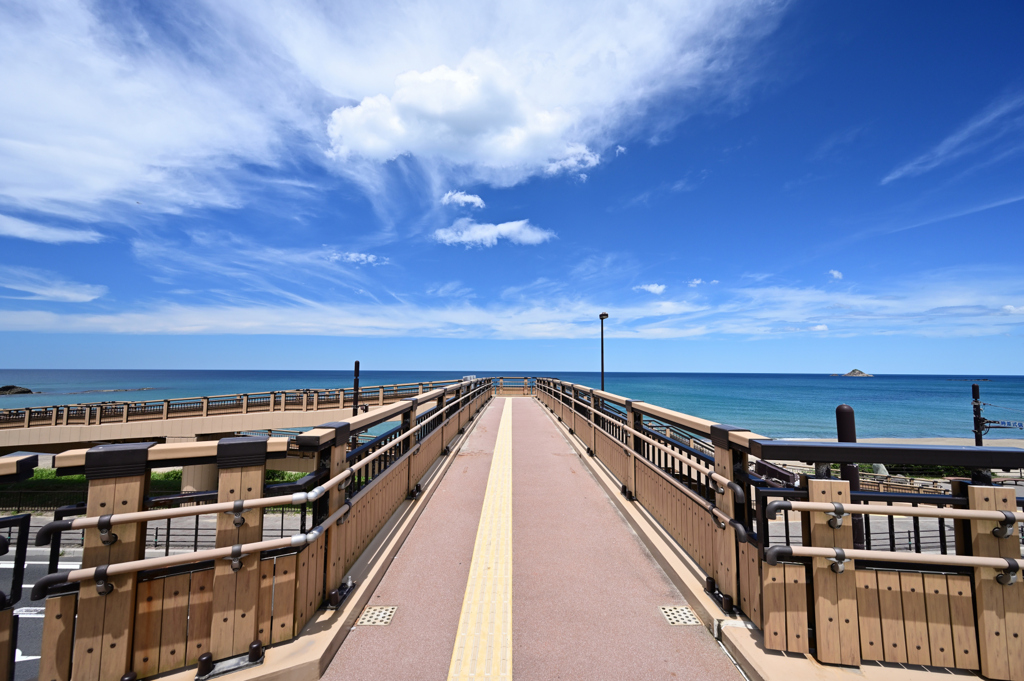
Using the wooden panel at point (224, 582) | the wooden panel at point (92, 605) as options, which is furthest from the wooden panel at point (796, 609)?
the wooden panel at point (92, 605)

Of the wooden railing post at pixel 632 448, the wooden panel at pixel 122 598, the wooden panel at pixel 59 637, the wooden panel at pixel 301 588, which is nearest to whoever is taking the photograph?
the wooden panel at pixel 59 637

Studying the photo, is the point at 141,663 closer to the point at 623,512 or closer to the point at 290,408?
the point at 623,512

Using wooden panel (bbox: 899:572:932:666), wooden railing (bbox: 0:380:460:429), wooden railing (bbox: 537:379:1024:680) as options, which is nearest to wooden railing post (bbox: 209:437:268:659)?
wooden railing (bbox: 537:379:1024:680)

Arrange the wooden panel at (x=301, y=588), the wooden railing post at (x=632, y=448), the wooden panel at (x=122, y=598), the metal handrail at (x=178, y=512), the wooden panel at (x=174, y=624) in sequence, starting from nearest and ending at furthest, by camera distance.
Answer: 1. the metal handrail at (x=178, y=512)
2. the wooden panel at (x=122, y=598)
3. the wooden panel at (x=174, y=624)
4. the wooden panel at (x=301, y=588)
5. the wooden railing post at (x=632, y=448)

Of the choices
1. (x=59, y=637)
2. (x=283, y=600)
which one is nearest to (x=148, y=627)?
(x=59, y=637)

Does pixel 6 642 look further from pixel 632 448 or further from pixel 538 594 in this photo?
pixel 632 448

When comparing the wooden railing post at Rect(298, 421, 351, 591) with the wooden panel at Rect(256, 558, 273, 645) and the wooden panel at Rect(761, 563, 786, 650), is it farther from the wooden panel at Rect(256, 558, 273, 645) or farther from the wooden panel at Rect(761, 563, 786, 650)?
the wooden panel at Rect(761, 563, 786, 650)

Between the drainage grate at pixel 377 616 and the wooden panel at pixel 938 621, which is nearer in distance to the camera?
the wooden panel at pixel 938 621

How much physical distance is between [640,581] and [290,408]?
25.8 metres

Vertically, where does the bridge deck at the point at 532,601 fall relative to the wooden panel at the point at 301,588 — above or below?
below

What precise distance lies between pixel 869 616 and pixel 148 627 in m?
4.64

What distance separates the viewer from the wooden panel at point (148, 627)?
2.53 metres

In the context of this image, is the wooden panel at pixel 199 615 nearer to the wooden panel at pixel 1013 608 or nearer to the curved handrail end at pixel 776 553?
the curved handrail end at pixel 776 553

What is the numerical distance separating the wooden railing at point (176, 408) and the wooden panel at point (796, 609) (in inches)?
643
